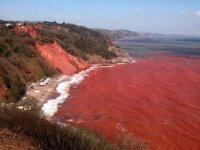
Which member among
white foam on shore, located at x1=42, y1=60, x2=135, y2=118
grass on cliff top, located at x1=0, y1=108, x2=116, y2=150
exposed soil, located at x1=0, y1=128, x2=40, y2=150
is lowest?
white foam on shore, located at x1=42, y1=60, x2=135, y2=118

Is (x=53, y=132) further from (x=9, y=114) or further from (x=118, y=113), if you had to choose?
(x=118, y=113)

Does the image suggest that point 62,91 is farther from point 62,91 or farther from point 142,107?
point 142,107

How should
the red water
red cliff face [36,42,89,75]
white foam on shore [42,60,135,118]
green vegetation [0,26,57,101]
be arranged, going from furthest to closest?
red cliff face [36,42,89,75] → green vegetation [0,26,57,101] → white foam on shore [42,60,135,118] → the red water

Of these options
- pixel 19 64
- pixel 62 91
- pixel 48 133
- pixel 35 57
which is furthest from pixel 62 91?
pixel 48 133

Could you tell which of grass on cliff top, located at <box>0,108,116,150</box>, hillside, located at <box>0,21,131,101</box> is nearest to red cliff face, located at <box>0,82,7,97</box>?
hillside, located at <box>0,21,131,101</box>

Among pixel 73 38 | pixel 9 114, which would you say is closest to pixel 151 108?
pixel 9 114

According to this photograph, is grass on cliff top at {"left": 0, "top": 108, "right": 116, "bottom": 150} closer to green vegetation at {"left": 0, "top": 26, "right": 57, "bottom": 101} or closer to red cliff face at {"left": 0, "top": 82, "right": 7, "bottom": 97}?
red cliff face at {"left": 0, "top": 82, "right": 7, "bottom": 97}
